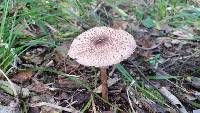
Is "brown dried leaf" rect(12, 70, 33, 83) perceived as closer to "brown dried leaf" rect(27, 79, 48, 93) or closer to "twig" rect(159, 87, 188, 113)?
"brown dried leaf" rect(27, 79, 48, 93)

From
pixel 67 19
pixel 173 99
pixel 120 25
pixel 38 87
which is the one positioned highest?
pixel 67 19

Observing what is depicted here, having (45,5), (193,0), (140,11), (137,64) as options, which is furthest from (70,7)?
(193,0)

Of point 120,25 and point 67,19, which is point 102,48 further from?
point 120,25

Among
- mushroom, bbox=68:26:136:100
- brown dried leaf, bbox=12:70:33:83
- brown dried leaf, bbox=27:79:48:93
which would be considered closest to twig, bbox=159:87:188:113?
mushroom, bbox=68:26:136:100

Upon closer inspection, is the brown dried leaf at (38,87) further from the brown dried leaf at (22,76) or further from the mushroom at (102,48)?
the mushroom at (102,48)

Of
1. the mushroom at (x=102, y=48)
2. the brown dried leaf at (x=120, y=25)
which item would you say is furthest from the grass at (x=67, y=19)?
the mushroom at (x=102, y=48)

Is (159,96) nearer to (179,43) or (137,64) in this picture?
(137,64)

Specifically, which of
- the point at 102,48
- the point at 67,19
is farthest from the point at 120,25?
the point at 102,48
